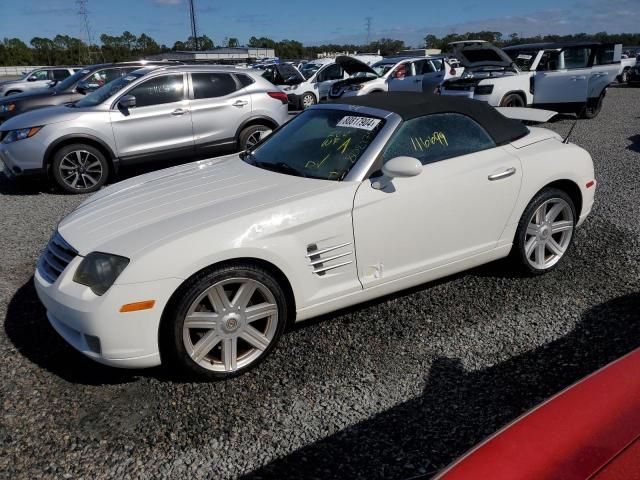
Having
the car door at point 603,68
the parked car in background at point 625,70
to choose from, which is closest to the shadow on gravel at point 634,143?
the car door at point 603,68

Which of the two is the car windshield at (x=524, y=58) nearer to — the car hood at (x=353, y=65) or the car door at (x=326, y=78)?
the car hood at (x=353, y=65)

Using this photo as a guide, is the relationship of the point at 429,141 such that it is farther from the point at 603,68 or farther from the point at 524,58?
the point at 603,68

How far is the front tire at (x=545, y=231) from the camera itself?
3.93 m

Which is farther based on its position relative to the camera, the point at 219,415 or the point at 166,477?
the point at 219,415

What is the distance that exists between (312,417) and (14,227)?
483cm

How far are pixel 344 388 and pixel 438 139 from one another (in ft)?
5.89

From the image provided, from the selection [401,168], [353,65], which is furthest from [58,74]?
[401,168]

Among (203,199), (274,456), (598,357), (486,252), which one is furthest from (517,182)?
(274,456)

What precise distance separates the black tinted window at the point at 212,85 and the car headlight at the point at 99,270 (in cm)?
557

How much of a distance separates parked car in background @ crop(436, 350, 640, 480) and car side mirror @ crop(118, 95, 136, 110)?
6.97m

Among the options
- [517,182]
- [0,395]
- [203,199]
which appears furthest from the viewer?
[517,182]

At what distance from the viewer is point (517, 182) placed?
3.76m

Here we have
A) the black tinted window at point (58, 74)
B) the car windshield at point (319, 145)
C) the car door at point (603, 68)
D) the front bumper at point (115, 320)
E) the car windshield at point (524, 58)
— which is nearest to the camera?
the front bumper at point (115, 320)

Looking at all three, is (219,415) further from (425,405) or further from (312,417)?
(425,405)
